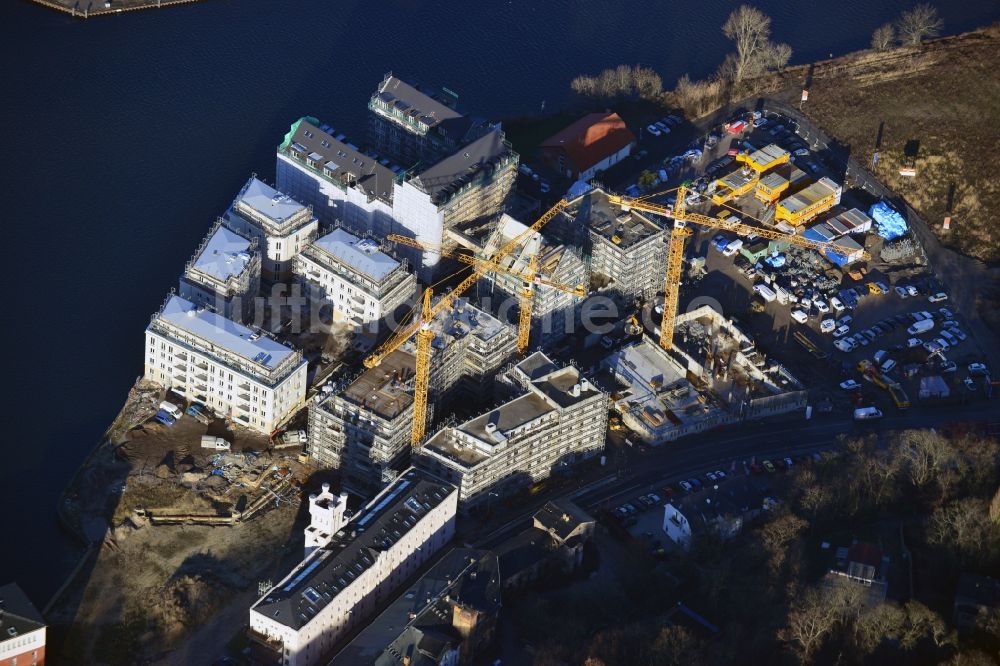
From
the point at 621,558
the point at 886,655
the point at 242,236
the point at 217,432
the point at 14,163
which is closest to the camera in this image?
the point at 886,655

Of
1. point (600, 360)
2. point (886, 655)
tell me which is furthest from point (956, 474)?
point (600, 360)

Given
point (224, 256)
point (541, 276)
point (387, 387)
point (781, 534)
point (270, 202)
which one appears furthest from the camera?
point (270, 202)

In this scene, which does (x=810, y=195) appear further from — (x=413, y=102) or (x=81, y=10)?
(x=81, y=10)

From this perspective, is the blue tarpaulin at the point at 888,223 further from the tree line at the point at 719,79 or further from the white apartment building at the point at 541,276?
the white apartment building at the point at 541,276

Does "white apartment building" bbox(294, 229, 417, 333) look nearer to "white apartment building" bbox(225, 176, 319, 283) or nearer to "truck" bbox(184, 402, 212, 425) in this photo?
"white apartment building" bbox(225, 176, 319, 283)

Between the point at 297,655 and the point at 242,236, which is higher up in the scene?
the point at 242,236

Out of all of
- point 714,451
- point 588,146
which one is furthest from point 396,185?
point 714,451

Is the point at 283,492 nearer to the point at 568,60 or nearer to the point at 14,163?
the point at 14,163
